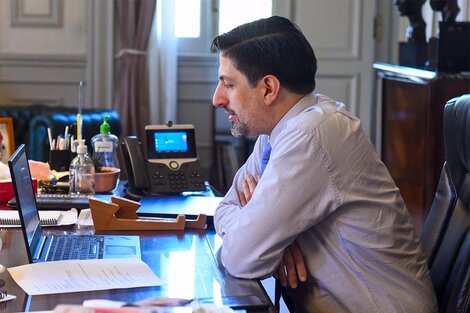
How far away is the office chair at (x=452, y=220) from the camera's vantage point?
1.88 meters

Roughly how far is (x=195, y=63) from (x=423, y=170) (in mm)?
2153

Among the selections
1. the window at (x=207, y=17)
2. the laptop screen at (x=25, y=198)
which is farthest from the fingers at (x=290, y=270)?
the window at (x=207, y=17)

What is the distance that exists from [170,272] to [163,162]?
1.14 meters

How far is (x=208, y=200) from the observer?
2.71 metres

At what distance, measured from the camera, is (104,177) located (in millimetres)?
2783

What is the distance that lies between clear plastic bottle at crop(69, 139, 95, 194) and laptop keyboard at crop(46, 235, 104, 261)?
0.58 m

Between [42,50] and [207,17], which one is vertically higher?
[207,17]

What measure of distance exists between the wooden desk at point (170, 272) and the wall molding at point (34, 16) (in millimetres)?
3532

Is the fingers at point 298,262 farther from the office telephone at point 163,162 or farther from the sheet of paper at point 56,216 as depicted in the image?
the office telephone at point 163,162

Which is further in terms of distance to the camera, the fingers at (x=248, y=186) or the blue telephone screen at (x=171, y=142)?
the blue telephone screen at (x=171, y=142)

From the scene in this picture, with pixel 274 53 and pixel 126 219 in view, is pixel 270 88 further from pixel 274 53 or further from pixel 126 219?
pixel 126 219

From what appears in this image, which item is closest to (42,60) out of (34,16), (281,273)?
(34,16)

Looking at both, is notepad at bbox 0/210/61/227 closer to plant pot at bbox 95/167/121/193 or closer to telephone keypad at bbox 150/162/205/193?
plant pot at bbox 95/167/121/193

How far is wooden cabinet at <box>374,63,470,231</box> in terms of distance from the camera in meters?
3.83
